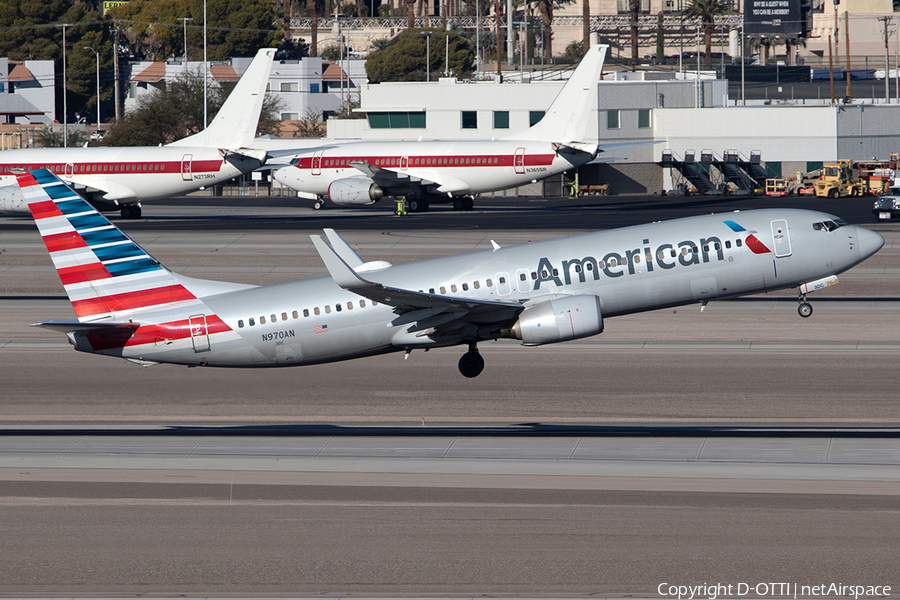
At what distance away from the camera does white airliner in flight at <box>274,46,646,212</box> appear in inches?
3597

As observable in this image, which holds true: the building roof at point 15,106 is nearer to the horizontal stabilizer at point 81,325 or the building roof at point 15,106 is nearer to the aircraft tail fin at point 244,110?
the aircraft tail fin at point 244,110

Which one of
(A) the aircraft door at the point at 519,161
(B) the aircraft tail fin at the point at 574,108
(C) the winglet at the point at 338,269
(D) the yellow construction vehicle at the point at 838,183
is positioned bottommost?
(C) the winglet at the point at 338,269

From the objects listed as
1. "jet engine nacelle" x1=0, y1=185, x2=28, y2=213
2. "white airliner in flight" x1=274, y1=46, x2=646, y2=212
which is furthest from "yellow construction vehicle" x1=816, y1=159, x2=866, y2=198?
"jet engine nacelle" x1=0, y1=185, x2=28, y2=213

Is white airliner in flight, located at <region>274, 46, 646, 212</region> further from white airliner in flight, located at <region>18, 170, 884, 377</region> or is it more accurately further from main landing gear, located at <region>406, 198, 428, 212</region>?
white airliner in flight, located at <region>18, 170, 884, 377</region>

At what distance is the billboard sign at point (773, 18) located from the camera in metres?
161

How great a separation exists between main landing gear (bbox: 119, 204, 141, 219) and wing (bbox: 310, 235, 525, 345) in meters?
64.8

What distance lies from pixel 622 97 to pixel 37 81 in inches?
4611

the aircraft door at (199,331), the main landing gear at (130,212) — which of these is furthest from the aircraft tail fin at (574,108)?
the aircraft door at (199,331)

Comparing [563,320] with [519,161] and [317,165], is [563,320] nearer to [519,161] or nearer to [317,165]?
[519,161]

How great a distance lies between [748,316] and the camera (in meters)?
51.8

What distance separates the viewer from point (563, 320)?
→ 34000mm

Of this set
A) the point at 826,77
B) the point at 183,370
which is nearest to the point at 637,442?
the point at 183,370

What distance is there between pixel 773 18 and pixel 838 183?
190 feet

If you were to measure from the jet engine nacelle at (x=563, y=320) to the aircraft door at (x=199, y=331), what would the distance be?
32.9 ft
